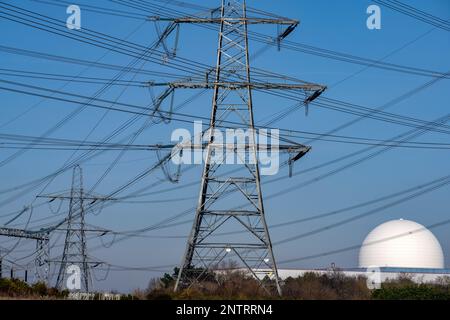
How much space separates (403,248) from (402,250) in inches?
13.4

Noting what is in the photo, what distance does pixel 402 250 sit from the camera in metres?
107

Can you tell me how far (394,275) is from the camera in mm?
97812

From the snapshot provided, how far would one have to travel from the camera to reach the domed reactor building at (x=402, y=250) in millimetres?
105562

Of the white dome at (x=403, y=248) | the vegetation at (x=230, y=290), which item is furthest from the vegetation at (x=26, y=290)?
the white dome at (x=403, y=248)

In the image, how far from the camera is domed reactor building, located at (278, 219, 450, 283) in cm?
10556

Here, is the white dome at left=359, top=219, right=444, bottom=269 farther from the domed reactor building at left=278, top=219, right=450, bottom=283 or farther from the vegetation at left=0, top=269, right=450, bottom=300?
the vegetation at left=0, top=269, right=450, bottom=300

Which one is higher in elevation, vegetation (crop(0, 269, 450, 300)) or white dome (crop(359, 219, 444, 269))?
white dome (crop(359, 219, 444, 269))

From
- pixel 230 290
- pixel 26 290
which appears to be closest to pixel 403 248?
pixel 230 290

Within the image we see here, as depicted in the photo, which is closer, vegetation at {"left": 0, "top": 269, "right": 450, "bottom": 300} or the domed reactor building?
vegetation at {"left": 0, "top": 269, "right": 450, "bottom": 300}

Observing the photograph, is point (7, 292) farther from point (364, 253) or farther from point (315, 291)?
point (364, 253)

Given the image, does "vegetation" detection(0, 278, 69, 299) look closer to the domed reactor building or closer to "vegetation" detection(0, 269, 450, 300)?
"vegetation" detection(0, 269, 450, 300)

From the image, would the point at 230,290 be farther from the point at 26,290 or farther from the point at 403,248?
the point at 403,248

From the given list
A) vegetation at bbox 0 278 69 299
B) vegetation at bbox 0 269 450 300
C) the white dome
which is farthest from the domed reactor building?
vegetation at bbox 0 278 69 299

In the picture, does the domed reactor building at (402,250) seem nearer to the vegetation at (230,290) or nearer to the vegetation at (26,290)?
the vegetation at (230,290)
